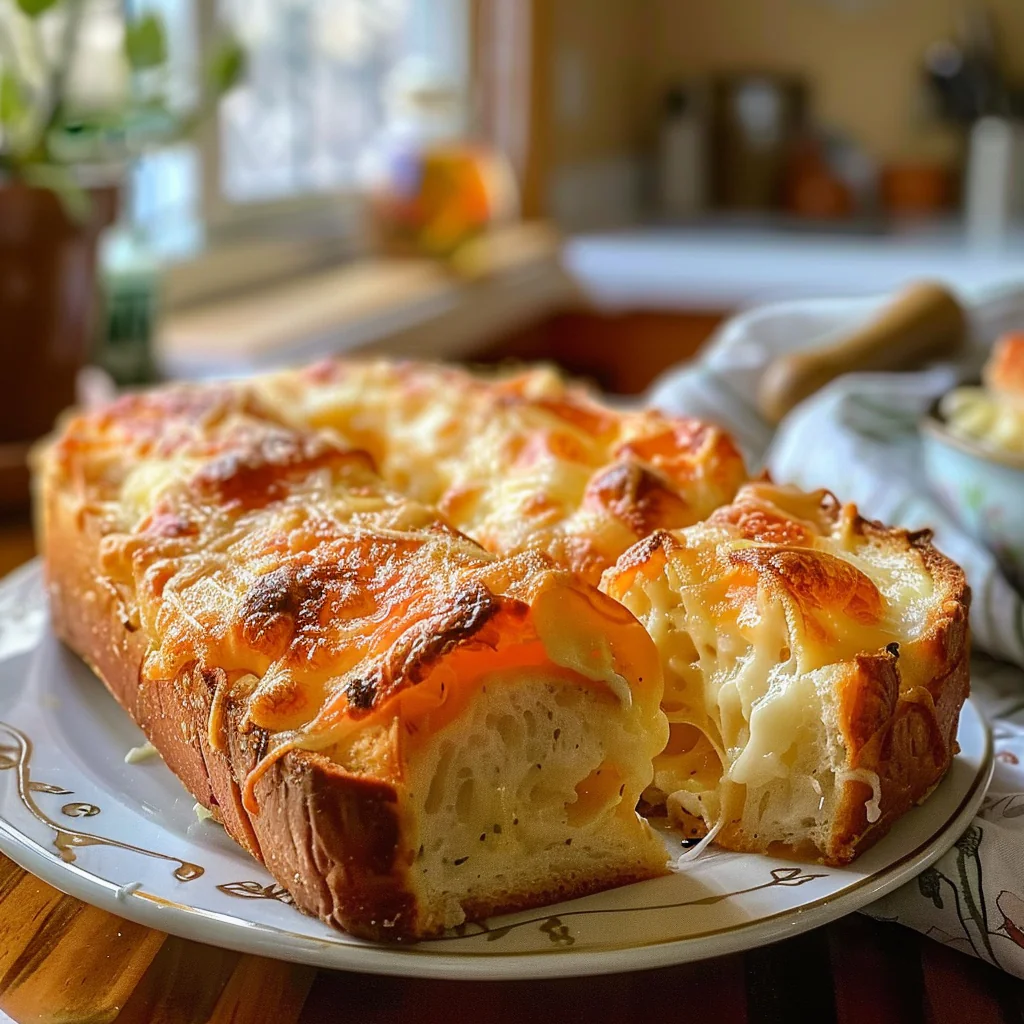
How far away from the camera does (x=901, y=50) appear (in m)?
4.33

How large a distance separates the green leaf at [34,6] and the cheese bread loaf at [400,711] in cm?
84

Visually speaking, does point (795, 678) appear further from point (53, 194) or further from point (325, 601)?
point (53, 194)

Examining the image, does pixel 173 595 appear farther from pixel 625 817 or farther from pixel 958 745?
pixel 958 745

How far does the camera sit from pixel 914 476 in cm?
145

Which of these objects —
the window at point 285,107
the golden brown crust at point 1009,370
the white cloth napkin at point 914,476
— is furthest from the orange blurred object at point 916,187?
the golden brown crust at point 1009,370

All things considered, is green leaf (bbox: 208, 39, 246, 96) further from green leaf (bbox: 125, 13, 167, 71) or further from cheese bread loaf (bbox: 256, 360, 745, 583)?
cheese bread loaf (bbox: 256, 360, 745, 583)

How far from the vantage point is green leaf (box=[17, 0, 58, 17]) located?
58.7 inches

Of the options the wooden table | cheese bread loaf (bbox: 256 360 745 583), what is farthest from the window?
the wooden table

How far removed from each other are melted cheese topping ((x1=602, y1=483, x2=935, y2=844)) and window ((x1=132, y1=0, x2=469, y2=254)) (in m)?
1.91

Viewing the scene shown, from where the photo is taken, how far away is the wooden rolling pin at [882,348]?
1.61 m

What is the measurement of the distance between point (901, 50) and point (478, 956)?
4245mm

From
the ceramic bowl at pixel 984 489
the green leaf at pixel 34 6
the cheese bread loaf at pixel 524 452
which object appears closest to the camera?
the cheese bread loaf at pixel 524 452

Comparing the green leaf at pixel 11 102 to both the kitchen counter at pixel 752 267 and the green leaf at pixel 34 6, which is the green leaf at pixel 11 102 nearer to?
the green leaf at pixel 34 6

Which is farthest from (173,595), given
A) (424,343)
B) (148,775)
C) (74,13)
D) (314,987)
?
(424,343)
